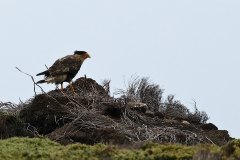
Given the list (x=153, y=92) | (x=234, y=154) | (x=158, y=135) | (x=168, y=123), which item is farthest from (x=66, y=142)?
(x=153, y=92)

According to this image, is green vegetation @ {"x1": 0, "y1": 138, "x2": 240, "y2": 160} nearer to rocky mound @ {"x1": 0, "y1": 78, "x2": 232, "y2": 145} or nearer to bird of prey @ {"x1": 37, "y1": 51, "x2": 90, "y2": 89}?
rocky mound @ {"x1": 0, "y1": 78, "x2": 232, "y2": 145}

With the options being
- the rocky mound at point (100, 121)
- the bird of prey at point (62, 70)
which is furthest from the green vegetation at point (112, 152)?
the bird of prey at point (62, 70)

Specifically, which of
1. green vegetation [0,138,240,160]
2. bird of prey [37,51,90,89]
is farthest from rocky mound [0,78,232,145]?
green vegetation [0,138,240,160]

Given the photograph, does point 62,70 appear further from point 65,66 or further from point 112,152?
point 112,152

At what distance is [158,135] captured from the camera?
18.8m

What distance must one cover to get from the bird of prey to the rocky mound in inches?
12.4

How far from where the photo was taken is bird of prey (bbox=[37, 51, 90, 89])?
2181 cm

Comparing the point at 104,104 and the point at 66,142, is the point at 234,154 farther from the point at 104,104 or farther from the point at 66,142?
the point at 104,104

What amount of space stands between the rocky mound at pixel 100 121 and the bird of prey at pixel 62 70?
1.04 ft

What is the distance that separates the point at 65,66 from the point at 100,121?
285cm

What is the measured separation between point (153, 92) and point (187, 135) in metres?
6.87

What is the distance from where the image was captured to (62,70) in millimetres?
21828

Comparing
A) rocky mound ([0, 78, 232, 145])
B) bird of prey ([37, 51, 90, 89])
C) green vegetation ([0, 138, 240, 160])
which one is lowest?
green vegetation ([0, 138, 240, 160])

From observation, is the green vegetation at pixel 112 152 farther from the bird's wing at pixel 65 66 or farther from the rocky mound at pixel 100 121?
the bird's wing at pixel 65 66
